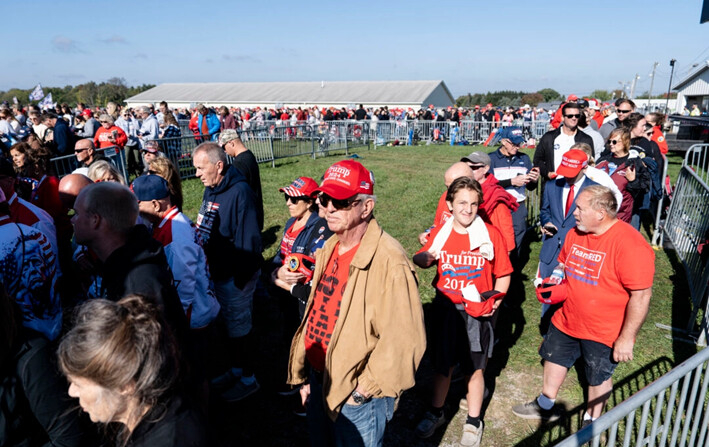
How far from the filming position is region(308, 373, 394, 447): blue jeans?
8.27 feet

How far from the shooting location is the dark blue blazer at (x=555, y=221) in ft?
15.5

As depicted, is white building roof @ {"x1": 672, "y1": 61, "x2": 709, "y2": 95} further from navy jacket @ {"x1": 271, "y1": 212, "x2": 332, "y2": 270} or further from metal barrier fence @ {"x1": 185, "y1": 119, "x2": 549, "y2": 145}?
navy jacket @ {"x1": 271, "y1": 212, "x2": 332, "y2": 270}

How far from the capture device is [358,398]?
2.46 m

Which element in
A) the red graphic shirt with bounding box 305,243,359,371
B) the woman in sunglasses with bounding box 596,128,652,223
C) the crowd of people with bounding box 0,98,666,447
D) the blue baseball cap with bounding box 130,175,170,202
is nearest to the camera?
the crowd of people with bounding box 0,98,666,447

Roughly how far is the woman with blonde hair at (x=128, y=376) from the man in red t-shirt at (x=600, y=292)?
2.96 m

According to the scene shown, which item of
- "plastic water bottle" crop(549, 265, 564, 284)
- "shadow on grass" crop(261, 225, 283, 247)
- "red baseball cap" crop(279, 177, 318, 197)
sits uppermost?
"red baseball cap" crop(279, 177, 318, 197)

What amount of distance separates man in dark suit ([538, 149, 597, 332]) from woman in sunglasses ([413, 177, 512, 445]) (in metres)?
1.17

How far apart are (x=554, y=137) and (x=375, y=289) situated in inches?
196

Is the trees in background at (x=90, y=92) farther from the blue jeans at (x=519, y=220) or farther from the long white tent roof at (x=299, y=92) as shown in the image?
the blue jeans at (x=519, y=220)

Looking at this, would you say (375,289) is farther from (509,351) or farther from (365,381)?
(509,351)

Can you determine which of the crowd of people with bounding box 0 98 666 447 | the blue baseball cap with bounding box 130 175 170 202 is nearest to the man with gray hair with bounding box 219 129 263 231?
the crowd of people with bounding box 0 98 666 447

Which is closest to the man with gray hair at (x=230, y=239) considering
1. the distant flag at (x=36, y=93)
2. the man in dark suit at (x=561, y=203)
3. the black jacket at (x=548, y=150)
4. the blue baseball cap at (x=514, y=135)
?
the man in dark suit at (x=561, y=203)

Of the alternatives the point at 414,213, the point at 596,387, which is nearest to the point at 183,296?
the point at 596,387

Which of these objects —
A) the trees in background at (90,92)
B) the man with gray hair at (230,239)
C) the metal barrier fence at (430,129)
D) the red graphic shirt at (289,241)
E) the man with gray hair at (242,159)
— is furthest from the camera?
the trees in background at (90,92)
